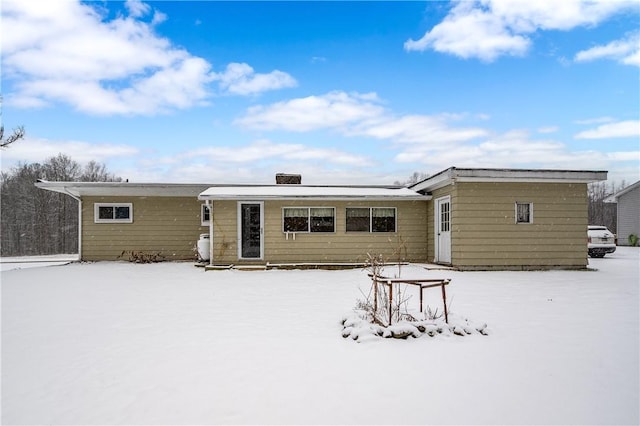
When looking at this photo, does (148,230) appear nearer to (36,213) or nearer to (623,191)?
(36,213)

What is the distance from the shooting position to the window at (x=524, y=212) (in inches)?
446

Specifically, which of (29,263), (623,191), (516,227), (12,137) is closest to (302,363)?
(516,227)

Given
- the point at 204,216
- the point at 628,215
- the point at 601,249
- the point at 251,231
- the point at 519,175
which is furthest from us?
the point at 628,215

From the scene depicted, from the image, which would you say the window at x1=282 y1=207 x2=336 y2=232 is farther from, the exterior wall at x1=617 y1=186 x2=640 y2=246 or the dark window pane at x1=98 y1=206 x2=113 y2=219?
the exterior wall at x1=617 y1=186 x2=640 y2=246

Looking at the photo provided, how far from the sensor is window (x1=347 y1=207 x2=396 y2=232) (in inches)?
519

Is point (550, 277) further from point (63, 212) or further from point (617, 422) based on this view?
point (63, 212)

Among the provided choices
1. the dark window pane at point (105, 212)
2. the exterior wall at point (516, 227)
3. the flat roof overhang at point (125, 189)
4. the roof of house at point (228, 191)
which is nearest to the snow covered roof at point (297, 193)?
the roof of house at point (228, 191)

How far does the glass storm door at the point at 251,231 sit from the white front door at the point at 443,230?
5433mm

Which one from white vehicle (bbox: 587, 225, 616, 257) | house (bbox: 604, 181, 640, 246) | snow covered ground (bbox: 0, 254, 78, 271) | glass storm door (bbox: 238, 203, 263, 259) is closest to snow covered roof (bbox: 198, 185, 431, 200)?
glass storm door (bbox: 238, 203, 263, 259)

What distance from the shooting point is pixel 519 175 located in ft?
35.6

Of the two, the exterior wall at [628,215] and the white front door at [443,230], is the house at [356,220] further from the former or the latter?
the exterior wall at [628,215]

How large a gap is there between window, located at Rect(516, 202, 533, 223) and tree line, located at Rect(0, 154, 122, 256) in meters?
29.3

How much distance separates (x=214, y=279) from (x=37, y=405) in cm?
698

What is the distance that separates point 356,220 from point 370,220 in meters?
0.46
